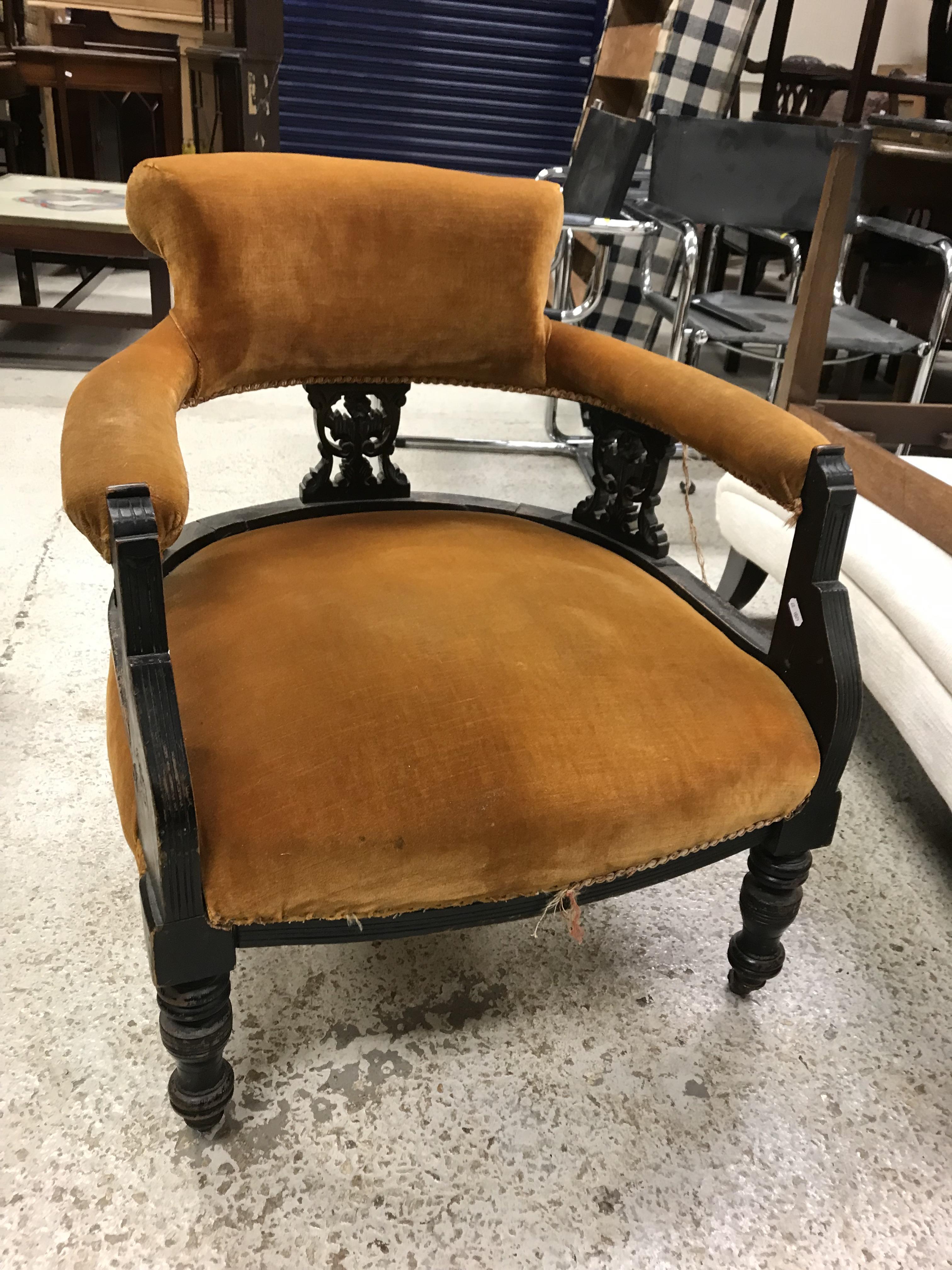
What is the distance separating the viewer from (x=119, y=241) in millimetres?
2707

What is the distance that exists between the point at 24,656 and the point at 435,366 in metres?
0.93

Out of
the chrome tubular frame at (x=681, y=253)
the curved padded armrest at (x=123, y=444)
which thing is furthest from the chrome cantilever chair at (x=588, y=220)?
the curved padded armrest at (x=123, y=444)

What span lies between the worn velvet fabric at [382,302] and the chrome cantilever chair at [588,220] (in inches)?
36.0

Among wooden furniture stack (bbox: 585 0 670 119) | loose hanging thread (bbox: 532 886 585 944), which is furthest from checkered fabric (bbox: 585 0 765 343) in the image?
loose hanging thread (bbox: 532 886 585 944)

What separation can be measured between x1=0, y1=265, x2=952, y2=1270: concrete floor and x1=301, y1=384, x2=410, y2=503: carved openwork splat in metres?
0.55

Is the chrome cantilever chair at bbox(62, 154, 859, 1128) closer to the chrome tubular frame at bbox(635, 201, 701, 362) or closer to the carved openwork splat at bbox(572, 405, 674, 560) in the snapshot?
the carved openwork splat at bbox(572, 405, 674, 560)

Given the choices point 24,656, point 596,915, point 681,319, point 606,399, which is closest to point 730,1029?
point 596,915

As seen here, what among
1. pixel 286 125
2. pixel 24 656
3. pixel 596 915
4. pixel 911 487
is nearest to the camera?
pixel 596 915

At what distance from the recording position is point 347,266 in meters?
1.00

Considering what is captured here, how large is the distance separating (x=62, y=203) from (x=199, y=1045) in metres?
2.88

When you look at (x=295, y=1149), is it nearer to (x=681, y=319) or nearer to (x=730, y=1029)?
(x=730, y=1029)

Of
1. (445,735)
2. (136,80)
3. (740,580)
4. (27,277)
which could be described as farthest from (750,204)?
(136,80)

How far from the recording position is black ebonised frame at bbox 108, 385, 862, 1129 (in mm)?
644

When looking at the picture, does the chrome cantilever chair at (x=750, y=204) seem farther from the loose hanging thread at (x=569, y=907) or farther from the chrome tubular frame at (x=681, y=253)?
the loose hanging thread at (x=569, y=907)
